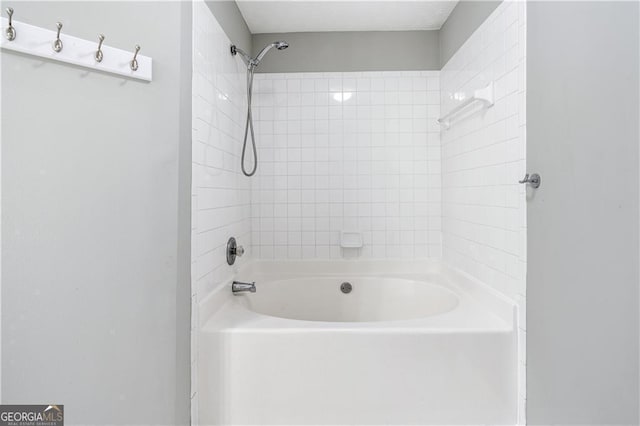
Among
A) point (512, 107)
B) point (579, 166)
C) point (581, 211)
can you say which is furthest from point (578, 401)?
point (512, 107)

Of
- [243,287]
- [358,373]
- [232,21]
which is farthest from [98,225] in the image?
[232,21]

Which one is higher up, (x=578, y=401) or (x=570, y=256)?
(x=570, y=256)

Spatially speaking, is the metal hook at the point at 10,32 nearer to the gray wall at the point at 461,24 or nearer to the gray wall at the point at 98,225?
the gray wall at the point at 98,225

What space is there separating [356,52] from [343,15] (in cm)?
27

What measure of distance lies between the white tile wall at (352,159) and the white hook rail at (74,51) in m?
1.22

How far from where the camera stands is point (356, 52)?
2295 millimetres

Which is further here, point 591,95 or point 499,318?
point 499,318

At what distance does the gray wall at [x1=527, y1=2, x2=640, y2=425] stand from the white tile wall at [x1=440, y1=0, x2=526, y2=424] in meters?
0.07

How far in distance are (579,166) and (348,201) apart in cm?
142

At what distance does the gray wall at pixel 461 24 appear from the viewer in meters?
1.66

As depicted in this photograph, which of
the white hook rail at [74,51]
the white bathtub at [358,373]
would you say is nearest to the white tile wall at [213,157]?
the white bathtub at [358,373]

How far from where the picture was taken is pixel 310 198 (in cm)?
233

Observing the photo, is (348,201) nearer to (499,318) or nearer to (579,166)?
(499,318)

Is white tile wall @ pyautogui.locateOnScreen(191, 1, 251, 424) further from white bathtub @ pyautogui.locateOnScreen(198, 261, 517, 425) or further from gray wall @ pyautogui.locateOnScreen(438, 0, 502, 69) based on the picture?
gray wall @ pyautogui.locateOnScreen(438, 0, 502, 69)
